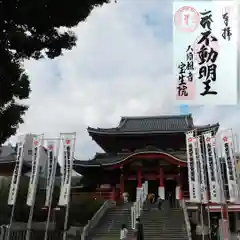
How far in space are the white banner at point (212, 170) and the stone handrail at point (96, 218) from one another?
6.62 metres

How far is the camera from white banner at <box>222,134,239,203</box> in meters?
Result: 18.5

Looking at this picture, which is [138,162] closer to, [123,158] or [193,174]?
[123,158]

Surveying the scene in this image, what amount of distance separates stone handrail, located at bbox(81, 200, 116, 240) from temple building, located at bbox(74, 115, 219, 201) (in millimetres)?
4132

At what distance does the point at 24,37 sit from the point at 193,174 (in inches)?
556

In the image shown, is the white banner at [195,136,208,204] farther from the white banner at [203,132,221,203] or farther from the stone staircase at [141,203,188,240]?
the stone staircase at [141,203,188,240]

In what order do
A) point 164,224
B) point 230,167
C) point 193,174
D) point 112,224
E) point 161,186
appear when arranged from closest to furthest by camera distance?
point 230,167, point 193,174, point 164,224, point 112,224, point 161,186

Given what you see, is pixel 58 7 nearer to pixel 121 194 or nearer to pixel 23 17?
pixel 23 17

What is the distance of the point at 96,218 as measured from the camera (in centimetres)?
2278

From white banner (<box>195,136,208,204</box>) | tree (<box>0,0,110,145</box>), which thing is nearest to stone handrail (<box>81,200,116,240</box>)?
white banner (<box>195,136,208,204</box>)

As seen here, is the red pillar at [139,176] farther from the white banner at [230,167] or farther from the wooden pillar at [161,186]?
the white banner at [230,167]

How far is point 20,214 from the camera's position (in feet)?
73.0

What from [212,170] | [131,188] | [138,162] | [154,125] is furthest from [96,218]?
[154,125]

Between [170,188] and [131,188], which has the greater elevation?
[170,188]

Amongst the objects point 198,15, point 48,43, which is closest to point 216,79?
point 198,15
